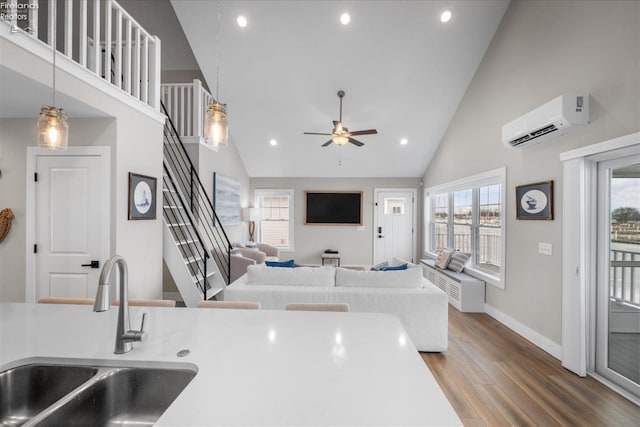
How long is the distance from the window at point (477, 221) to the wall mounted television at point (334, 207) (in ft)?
6.35

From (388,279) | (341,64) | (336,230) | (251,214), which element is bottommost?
(388,279)

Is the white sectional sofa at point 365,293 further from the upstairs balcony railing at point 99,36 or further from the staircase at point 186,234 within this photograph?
the upstairs balcony railing at point 99,36

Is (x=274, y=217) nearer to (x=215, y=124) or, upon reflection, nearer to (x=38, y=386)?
(x=215, y=124)

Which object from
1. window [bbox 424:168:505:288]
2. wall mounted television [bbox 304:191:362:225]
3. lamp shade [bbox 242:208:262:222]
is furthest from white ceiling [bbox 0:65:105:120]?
wall mounted television [bbox 304:191:362:225]

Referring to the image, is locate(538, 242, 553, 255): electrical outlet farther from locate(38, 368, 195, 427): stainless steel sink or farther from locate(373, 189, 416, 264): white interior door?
locate(373, 189, 416, 264): white interior door

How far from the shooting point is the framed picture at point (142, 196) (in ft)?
9.95

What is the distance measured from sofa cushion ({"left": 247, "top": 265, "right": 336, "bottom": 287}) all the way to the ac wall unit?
2657 mm

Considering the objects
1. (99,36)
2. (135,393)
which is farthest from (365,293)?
(99,36)

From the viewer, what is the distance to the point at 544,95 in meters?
3.23

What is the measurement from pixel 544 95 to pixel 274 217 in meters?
5.95

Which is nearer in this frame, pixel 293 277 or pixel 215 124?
pixel 215 124

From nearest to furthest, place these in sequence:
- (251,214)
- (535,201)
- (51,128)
Answer: (51,128) → (535,201) → (251,214)

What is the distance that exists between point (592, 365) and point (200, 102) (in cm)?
605

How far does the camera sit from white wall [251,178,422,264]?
293 inches
